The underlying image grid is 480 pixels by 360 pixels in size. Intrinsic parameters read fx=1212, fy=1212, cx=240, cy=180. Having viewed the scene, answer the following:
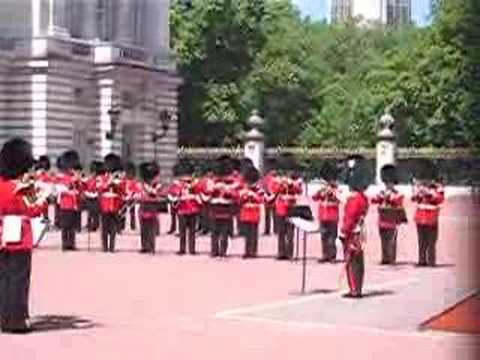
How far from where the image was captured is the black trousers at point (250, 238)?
19234 millimetres

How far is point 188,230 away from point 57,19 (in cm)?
2636

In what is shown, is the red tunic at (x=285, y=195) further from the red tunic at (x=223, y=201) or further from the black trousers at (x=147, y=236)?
the black trousers at (x=147, y=236)

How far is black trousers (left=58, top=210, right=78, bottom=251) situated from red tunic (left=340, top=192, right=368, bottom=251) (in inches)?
342

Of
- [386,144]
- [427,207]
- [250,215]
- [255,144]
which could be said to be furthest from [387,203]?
[255,144]

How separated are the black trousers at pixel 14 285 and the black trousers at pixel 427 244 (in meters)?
8.54

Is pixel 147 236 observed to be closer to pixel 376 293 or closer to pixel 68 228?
pixel 68 228

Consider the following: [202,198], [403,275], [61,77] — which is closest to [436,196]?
[403,275]

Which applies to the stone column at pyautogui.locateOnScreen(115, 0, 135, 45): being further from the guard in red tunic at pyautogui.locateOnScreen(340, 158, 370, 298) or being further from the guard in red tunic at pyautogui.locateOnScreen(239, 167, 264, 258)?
the guard in red tunic at pyautogui.locateOnScreen(340, 158, 370, 298)

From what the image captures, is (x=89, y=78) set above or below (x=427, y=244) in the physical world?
above

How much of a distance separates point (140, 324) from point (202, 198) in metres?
8.94

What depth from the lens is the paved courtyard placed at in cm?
936

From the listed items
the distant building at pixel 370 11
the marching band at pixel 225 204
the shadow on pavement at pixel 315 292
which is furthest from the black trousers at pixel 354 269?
the distant building at pixel 370 11

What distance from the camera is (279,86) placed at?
58.1 metres

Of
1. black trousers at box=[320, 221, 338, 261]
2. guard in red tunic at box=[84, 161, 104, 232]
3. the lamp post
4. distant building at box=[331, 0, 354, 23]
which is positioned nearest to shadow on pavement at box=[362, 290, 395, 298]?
black trousers at box=[320, 221, 338, 261]
